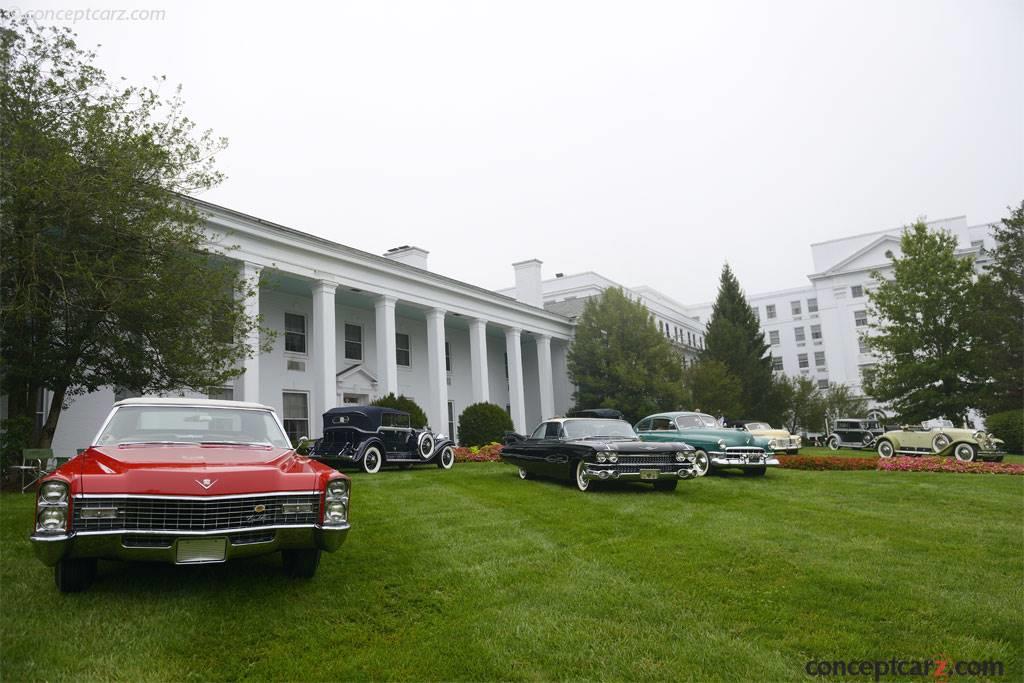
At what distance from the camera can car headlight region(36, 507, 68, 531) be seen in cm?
453

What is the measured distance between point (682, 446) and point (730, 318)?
121 feet

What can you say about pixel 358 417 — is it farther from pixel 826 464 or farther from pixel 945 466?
pixel 945 466

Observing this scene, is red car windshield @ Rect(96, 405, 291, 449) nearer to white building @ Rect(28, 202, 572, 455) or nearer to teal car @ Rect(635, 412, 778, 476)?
white building @ Rect(28, 202, 572, 455)

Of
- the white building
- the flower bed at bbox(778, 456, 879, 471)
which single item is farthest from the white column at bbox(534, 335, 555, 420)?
the flower bed at bbox(778, 456, 879, 471)

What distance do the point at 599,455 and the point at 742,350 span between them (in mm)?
32975

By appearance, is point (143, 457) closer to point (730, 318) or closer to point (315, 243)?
point (315, 243)

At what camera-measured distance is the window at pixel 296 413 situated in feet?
A: 79.5

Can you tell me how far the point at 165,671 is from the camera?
3.97 meters

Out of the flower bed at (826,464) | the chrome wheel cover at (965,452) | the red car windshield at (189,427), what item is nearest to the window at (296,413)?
the flower bed at (826,464)

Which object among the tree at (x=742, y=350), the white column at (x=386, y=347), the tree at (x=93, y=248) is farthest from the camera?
the tree at (x=742, y=350)

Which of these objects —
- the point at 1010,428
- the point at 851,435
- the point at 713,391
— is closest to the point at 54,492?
the point at 1010,428

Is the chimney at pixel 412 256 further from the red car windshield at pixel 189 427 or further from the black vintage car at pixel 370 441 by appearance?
the red car windshield at pixel 189 427

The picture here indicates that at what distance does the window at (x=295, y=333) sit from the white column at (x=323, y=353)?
2.96 meters

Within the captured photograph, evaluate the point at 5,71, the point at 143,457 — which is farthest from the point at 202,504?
the point at 5,71
